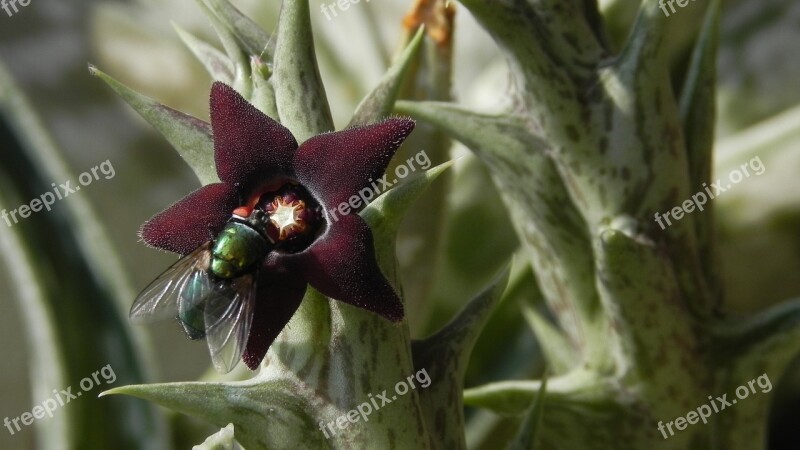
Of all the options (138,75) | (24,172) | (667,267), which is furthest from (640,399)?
(138,75)

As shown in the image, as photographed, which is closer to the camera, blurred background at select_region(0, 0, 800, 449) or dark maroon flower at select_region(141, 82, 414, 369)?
dark maroon flower at select_region(141, 82, 414, 369)

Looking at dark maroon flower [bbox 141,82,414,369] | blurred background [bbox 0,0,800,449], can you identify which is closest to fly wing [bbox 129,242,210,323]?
dark maroon flower [bbox 141,82,414,369]

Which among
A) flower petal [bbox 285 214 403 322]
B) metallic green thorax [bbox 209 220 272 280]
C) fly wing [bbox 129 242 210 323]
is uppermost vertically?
fly wing [bbox 129 242 210 323]

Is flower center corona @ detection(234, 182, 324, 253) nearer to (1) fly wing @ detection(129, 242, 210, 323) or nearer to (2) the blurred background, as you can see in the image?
(1) fly wing @ detection(129, 242, 210, 323)

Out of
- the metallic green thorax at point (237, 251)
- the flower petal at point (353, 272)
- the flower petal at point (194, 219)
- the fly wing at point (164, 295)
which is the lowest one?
the flower petal at point (353, 272)

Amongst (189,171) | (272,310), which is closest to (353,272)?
(272,310)

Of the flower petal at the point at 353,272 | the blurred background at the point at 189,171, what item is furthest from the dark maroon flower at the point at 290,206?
the blurred background at the point at 189,171

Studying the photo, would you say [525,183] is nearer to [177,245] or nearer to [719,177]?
[177,245]

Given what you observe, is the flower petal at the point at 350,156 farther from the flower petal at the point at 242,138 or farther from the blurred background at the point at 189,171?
the blurred background at the point at 189,171
